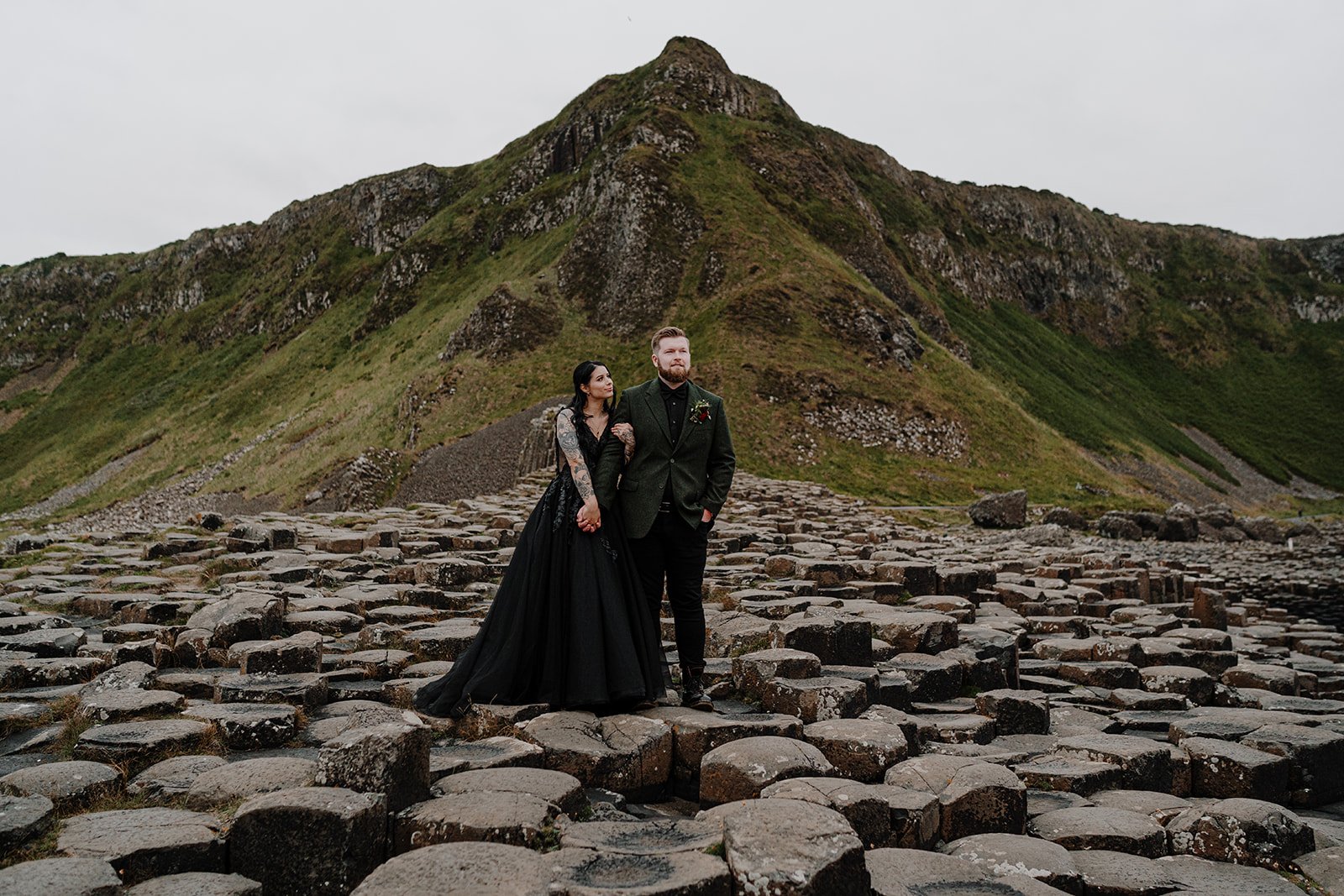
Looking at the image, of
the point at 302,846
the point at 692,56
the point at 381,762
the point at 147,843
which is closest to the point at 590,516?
the point at 381,762

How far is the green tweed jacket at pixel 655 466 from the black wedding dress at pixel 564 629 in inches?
5.6

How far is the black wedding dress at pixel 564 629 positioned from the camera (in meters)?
6.13

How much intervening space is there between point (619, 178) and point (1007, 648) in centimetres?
5326

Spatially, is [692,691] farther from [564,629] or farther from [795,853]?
[795,853]

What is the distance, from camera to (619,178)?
5694cm

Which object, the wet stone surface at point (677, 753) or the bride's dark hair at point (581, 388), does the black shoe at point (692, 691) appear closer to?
the wet stone surface at point (677, 753)

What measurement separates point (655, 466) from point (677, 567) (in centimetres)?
89

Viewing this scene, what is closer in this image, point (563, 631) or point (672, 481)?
point (563, 631)

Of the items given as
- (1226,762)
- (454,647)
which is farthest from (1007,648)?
(454,647)

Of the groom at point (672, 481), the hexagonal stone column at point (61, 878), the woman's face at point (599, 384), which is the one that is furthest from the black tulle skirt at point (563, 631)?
the hexagonal stone column at point (61, 878)

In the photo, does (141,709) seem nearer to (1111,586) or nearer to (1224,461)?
(1111,586)

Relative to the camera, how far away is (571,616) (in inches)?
253

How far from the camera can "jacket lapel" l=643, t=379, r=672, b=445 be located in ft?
22.7

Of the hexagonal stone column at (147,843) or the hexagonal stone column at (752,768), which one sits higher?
the hexagonal stone column at (147,843)
